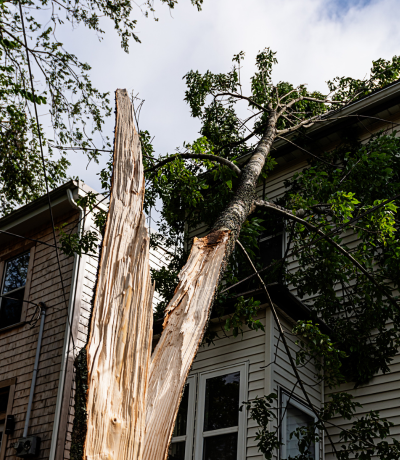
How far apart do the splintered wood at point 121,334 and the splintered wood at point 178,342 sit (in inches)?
3.9

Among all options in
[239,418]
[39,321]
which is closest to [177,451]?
[239,418]

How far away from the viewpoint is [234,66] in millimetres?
8367

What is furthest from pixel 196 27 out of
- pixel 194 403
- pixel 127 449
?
pixel 127 449

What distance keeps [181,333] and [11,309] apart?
9343 mm

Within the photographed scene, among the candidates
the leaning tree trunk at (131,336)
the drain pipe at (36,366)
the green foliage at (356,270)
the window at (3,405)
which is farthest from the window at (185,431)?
the window at (3,405)

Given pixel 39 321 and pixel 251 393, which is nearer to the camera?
pixel 251 393

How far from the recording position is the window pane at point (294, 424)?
19.3ft

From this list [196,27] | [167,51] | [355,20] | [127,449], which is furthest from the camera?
[355,20]

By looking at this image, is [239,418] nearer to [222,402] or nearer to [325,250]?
[222,402]

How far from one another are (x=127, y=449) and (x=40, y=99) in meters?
6.05

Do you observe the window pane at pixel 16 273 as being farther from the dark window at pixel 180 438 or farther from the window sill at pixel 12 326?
the dark window at pixel 180 438

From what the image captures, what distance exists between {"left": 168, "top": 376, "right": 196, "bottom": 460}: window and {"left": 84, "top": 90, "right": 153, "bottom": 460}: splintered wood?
15.4 feet

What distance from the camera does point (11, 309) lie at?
10562mm

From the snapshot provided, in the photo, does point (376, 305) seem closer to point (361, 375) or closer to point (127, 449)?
point (361, 375)
